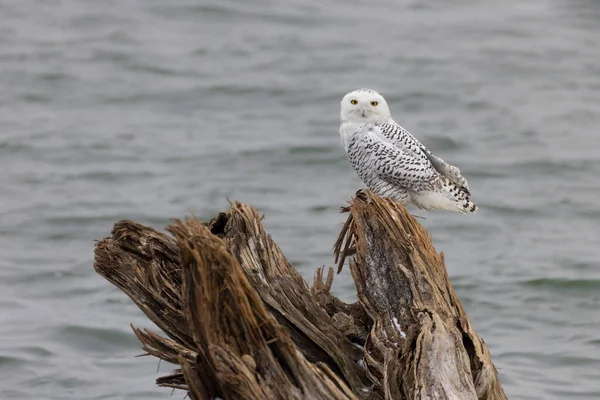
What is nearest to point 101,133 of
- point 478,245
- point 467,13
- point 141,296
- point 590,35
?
point 478,245

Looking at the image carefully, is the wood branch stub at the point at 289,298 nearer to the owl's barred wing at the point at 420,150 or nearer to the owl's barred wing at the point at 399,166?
the owl's barred wing at the point at 399,166

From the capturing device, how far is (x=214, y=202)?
20.0 metres

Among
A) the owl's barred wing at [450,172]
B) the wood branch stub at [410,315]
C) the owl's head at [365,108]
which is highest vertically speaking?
the owl's head at [365,108]

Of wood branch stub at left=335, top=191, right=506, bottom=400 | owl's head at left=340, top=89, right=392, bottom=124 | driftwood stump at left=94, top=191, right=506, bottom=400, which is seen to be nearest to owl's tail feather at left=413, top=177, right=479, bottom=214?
owl's head at left=340, top=89, right=392, bottom=124

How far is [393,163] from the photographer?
10.0 m

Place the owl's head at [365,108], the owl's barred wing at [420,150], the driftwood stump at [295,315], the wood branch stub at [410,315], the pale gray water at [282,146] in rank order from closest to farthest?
the driftwood stump at [295,315]
the wood branch stub at [410,315]
the owl's barred wing at [420,150]
the owl's head at [365,108]
the pale gray water at [282,146]

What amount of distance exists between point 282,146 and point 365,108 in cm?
1161

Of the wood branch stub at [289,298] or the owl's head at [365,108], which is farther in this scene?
the owl's head at [365,108]

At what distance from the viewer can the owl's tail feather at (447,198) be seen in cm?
1011

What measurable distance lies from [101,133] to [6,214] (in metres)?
3.45

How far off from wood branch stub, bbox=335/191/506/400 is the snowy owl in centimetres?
212

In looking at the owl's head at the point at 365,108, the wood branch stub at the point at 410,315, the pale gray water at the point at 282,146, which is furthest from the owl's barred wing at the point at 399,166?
the pale gray water at the point at 282,146

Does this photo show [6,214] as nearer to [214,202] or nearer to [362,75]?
[214,202]

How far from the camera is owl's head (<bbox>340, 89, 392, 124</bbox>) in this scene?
34.2ft
